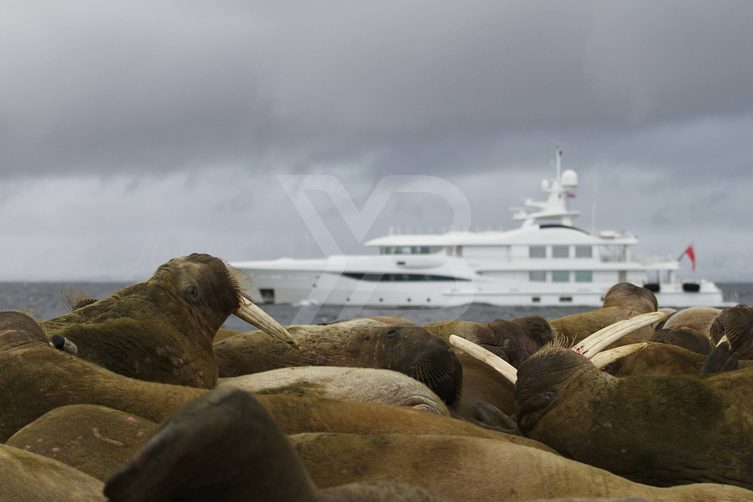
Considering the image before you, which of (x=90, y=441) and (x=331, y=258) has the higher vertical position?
(x=331, y=258)

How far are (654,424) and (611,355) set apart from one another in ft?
4.89

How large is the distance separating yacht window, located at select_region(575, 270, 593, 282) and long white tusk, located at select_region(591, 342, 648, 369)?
2167 inches

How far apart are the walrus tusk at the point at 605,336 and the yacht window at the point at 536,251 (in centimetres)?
5345

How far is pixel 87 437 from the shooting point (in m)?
3.47

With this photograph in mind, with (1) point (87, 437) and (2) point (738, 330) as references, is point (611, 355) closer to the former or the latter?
(2) point (738, 330)

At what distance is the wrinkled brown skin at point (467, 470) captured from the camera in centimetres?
333

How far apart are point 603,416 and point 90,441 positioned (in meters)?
2.42

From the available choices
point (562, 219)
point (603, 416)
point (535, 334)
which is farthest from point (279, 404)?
point (562, 219)

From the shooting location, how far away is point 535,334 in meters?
7.48

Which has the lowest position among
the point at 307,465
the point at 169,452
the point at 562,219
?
the point at 307,465

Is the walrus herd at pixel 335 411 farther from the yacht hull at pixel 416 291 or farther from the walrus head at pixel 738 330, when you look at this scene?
the yacht hull at pixel 416 291

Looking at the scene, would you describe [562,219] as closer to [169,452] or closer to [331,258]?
[331,258]

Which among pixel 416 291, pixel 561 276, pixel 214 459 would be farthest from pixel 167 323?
pixel 561 276

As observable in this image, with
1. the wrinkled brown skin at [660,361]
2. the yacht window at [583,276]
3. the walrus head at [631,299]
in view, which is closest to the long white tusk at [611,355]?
the wrinkled brown skin at [660,361]
